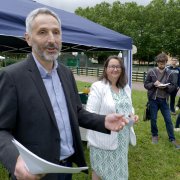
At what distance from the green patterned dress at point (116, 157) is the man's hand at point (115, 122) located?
4.33 ft

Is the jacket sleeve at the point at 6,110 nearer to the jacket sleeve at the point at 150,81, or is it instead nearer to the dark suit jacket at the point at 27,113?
the dark suit jacket at the point at 27,113

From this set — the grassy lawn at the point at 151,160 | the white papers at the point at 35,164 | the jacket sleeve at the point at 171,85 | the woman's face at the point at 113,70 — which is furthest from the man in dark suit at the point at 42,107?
the jacket sleeve at the point at 171,85

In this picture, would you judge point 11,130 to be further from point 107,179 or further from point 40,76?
point 107,179

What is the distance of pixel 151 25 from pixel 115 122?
109ft

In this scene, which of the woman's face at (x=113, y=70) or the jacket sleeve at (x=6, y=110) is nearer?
the jacket sleeve at (x=6, y=110)

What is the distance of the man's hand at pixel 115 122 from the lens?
1893 mm

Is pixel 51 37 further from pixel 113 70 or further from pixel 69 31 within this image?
pixel 69 31

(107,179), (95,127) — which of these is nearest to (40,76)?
(95,127)

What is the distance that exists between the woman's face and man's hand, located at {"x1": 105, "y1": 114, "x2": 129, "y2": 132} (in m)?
1.50

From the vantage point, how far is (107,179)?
329 cm

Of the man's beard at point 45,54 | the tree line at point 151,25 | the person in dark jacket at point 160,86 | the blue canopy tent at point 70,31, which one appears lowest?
the person in dark jacket at point 160,86

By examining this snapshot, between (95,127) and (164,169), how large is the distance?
2.89 meters

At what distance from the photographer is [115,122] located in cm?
193

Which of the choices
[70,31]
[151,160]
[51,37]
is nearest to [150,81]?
[151,160]
